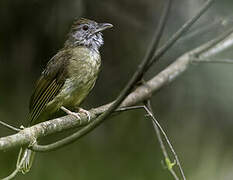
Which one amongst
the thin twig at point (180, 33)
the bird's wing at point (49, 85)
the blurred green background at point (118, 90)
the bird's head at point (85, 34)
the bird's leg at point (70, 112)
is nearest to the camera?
the thin twig at point (180, 33)

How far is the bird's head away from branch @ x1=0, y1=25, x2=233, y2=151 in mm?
611

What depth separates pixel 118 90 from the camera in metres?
5.72

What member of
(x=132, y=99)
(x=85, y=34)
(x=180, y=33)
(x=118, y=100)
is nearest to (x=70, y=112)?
(x=132, y=99)

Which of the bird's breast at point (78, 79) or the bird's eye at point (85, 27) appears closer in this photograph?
the bird's breast at point (78, 79)

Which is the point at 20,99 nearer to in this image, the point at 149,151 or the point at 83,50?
the point at 83,50

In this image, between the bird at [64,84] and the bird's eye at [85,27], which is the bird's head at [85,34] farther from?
the bird at [64,84]

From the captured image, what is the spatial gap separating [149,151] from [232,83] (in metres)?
1.25

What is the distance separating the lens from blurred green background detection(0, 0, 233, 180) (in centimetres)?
514

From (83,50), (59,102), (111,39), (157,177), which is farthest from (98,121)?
(111,39)

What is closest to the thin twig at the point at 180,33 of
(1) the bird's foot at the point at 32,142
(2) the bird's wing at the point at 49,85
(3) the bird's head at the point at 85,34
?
(1) the bird's foot at the point at 32,142

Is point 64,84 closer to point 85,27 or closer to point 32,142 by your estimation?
point 85,27

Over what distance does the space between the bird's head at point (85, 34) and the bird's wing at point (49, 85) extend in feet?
1.03

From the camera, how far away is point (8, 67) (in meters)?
5.22

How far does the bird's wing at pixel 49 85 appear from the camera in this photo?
4.47m
